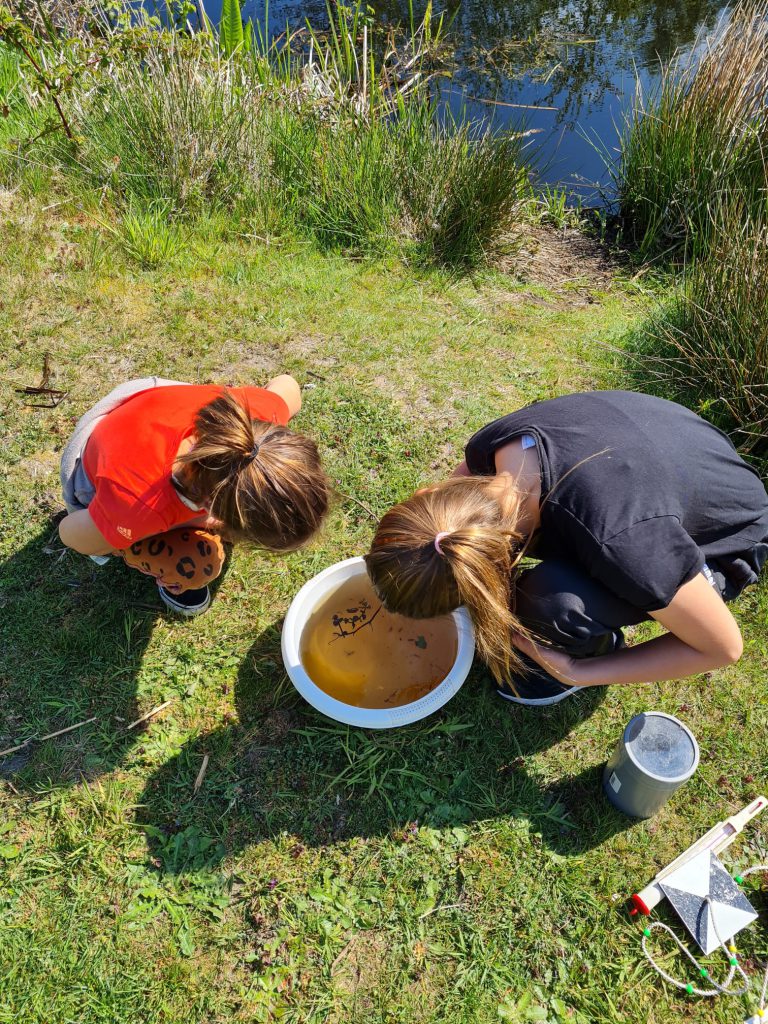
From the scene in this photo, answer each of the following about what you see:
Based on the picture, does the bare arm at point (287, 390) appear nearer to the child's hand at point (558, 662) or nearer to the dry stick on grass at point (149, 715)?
the dry stick on grass at point (149, 715)

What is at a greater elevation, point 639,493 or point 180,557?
point 639,493

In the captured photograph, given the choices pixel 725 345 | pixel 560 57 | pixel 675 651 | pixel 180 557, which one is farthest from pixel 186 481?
pixel 560 57

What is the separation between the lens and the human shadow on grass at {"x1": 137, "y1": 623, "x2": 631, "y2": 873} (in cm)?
194

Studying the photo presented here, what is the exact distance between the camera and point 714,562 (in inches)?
71.6

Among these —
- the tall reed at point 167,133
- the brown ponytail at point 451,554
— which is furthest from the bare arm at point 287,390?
the tall reed at point 167,133

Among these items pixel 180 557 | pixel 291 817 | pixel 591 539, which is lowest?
pixel 291 817

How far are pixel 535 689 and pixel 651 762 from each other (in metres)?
0.43

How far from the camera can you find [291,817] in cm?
196

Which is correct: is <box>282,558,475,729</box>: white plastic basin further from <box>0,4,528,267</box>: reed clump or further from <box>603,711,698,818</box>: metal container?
<box>0,4,528,267</box>: reed clump

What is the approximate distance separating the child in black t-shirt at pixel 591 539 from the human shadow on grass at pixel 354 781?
1.20 feet

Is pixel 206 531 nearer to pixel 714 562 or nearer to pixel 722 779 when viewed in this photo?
pixel 714 562

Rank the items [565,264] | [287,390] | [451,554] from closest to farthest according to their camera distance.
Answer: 1. [451,554]
2. [287,390]
3. [565,264]

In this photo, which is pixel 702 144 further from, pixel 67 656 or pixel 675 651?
pixel 67 656

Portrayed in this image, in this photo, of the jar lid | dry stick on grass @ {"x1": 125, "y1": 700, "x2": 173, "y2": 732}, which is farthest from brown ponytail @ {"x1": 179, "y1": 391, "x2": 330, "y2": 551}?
the jar lid
